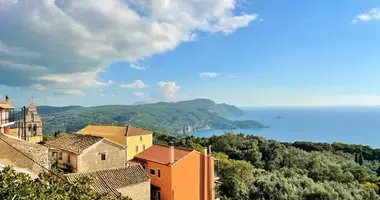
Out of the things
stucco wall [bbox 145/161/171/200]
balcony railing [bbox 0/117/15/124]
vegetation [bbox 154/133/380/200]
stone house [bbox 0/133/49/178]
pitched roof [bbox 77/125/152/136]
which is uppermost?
balcony railing [bbox 0/117/15/124]

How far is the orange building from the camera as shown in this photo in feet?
69.9

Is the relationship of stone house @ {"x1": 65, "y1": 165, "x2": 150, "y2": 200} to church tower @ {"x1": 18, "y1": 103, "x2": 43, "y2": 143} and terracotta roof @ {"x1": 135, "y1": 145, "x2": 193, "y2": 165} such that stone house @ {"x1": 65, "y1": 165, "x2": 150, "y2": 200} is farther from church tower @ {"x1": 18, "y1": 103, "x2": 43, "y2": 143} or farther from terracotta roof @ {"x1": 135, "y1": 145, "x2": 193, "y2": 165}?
church tower @ {"x1": 18, "y1": 103, "x2": 43, "y2": 143}

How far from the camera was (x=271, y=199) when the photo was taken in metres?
24.2

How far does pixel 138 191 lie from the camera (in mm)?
18094

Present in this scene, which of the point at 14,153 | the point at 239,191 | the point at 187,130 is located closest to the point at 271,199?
the point at 239,191

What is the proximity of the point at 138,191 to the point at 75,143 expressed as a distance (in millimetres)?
5716

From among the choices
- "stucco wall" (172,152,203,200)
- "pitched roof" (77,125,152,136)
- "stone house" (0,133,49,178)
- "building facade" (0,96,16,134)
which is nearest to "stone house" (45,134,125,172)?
"building facade" (0,96,16,134)

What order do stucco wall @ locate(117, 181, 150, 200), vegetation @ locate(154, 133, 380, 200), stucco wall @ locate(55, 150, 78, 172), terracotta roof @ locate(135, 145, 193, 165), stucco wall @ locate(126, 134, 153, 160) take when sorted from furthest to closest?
stucco wall @ locate(126, 134, 153, 160) → vegetation @ locate(154, 133, 380, 200) → terracotta roof @ locate(135, 145, 193, 165) → stucco wall @ locate(55, 150, 78, 172) → stucco wall @ locate(117, 181, 150, 200)

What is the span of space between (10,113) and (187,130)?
561ft

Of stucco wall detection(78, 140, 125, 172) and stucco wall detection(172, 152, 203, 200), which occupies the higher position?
stucco wall detection(78, 140, 125, 172)

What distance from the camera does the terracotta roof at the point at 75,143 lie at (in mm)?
18877

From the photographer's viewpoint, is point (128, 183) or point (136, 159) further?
point (136, 159)

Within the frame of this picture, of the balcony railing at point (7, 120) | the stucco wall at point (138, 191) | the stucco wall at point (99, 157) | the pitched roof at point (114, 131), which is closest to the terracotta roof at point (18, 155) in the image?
the balcony railing at point (7, 120)

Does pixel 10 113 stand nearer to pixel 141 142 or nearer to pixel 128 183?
pixel 128 183
